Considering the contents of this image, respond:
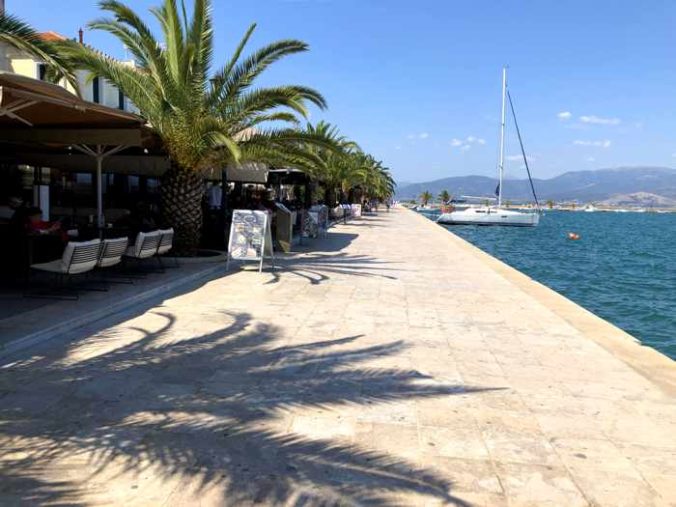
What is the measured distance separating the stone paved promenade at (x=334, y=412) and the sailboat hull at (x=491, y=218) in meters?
52.1

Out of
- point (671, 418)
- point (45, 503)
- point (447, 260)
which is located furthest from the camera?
point (447, 260)

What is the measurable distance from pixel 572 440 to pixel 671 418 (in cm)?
102

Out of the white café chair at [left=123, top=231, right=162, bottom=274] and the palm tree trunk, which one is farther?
the palm tree trunk

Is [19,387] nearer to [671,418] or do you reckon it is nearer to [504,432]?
[504,432]

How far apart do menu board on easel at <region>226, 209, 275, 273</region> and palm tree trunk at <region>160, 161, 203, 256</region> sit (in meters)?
1.62

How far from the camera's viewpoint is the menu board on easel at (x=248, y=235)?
10.4 m

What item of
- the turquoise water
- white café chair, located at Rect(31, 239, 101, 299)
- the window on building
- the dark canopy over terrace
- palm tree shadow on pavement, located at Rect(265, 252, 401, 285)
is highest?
the window on building

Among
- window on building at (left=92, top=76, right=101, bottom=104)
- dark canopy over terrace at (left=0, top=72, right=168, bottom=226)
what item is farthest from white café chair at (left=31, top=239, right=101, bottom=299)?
window on building at (left=92, top=76, right=101, bottom=104)

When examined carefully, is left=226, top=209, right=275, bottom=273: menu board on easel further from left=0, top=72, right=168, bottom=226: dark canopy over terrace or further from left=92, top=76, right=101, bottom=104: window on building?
left=92, top=76, right=101, bottom=104: window on building

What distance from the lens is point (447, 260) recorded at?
14.7 metres

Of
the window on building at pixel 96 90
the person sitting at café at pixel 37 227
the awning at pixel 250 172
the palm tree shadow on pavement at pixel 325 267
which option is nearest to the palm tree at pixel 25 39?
the person sitting at café at pixel 37 227

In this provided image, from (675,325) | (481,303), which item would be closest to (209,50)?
(481,303)

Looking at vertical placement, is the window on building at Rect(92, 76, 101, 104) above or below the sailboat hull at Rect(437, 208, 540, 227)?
above

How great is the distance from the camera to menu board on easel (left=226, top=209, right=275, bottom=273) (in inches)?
408
